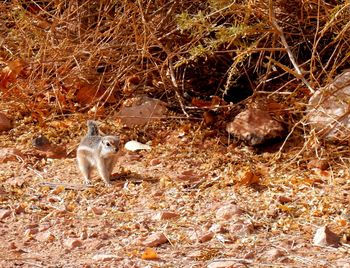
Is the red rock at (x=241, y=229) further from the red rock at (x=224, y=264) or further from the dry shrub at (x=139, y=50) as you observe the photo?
the dry shrub at (x=139, y=50)

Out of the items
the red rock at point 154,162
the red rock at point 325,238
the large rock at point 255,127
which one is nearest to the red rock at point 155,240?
the red rock at point 325,238

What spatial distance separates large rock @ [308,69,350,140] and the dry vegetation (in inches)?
3.9

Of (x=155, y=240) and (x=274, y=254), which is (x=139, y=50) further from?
(x=274, y=254)

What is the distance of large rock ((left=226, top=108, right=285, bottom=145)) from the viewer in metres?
5.95

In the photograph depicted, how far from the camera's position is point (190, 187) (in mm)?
5328

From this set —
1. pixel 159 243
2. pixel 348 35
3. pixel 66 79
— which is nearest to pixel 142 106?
pixel 66 79

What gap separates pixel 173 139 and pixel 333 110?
1.28 metres

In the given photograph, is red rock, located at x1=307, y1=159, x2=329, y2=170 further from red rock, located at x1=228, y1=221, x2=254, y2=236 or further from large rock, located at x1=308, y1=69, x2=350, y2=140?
red rock, located at x1=228, y1=221, x2=254, y2=236

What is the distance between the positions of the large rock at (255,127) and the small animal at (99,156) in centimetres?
101

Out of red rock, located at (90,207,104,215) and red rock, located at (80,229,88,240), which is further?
red rock, located at (90,207,104,215)

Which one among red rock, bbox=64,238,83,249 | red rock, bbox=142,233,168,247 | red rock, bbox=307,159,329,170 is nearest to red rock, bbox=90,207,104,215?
red rock, bbox=64,238,83,249

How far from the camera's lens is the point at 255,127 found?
6004 millimetres

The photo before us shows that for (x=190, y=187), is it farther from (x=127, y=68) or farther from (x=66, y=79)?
(x=66, y=79)

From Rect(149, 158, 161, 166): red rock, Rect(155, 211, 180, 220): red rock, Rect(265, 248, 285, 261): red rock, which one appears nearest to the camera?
Rect(265, 248, 285, 261): red rock
